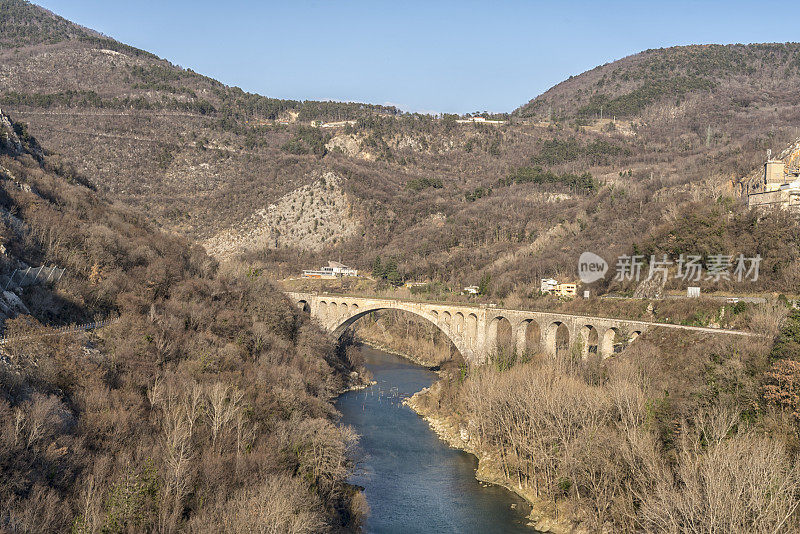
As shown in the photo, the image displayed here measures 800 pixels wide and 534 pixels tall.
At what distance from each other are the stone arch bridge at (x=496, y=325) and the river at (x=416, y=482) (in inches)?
351

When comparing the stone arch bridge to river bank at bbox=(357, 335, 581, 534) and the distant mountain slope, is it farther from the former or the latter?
the distant mountain slope

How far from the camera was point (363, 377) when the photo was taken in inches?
2013

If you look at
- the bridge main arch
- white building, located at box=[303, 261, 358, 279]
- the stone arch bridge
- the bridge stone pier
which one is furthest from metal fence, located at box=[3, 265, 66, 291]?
white building, located at box=[303, 261, 358, 279]

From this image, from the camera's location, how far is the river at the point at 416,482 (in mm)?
24688

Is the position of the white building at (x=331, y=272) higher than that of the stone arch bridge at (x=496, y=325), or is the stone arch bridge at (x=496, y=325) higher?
the white building at (x=331, y=272)

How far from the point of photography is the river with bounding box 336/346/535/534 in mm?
24688

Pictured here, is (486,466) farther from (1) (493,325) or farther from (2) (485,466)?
(1) (493,325)

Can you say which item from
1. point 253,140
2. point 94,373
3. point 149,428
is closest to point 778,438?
point 149,428

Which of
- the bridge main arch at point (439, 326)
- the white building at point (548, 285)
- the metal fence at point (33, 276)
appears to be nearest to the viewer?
the metal fence at point (33, 276)

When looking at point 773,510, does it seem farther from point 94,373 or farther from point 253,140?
point 253,140

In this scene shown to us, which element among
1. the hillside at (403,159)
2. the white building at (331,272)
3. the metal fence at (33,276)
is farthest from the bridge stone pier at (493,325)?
the metal fence at (33,276)

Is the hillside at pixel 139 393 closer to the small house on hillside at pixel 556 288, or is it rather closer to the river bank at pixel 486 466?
the river bank at pixel 486 466

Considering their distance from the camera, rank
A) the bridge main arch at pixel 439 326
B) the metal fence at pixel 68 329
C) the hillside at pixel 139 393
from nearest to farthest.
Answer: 1. the hillside at pixel 139 393
2. the metal fence at pixel 68 329
3. the bridge main arch at pixel 439 326

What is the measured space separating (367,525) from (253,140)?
9631 centimetres
